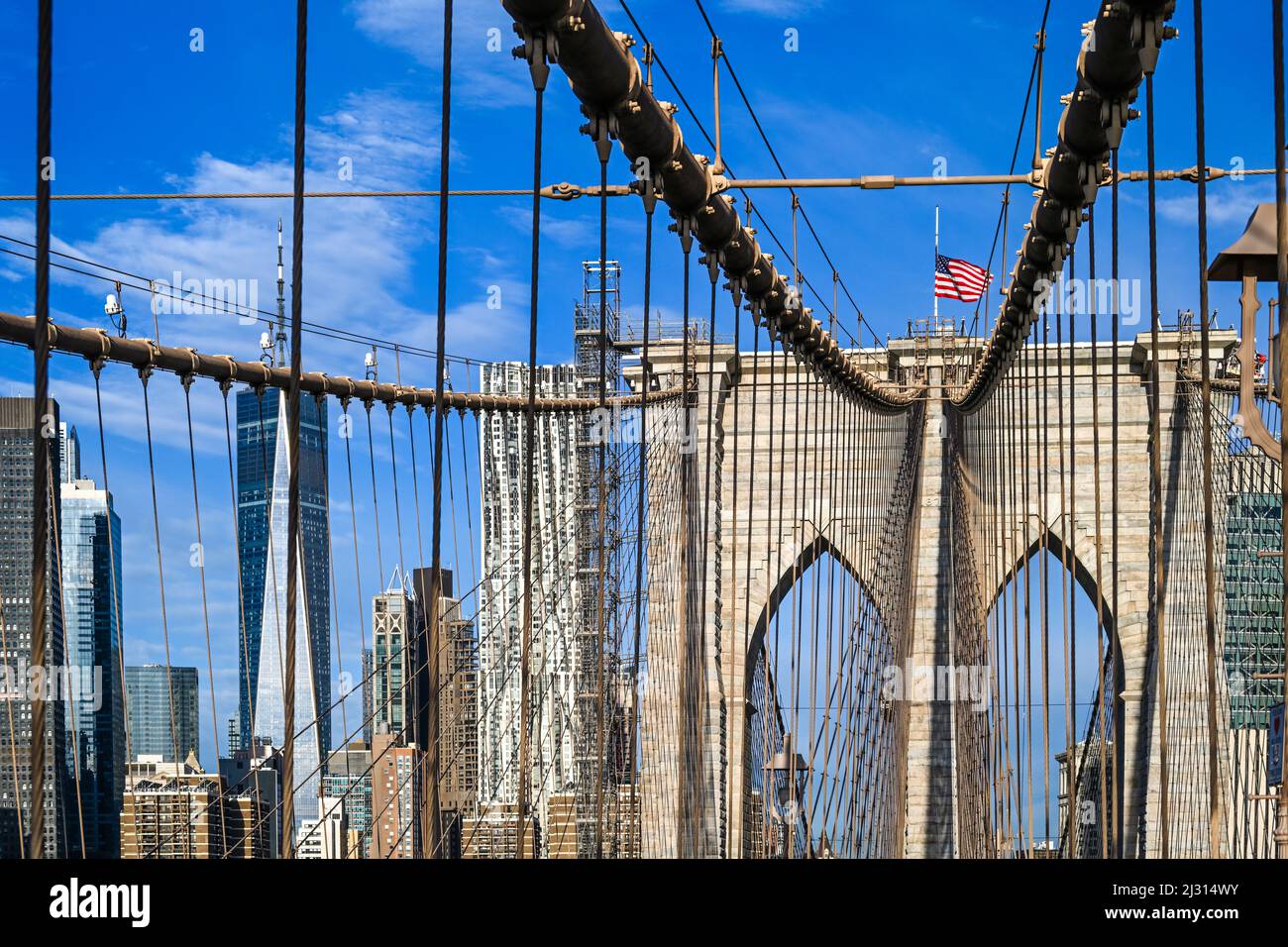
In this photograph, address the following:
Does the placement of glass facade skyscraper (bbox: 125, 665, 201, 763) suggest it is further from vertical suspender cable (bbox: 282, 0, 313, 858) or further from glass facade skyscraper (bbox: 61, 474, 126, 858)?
vertical suspender cable (bbox: 282, 0, 313, 858)

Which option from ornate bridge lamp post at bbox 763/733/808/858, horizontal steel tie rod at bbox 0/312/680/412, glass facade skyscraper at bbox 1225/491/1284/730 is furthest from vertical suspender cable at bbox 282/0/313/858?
glass facade skyscraper at bbox 1225/491/1284/730

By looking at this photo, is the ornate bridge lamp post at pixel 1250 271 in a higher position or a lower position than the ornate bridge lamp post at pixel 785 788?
higher

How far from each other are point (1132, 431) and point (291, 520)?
68.1 feet

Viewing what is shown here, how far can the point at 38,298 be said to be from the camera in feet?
9.74

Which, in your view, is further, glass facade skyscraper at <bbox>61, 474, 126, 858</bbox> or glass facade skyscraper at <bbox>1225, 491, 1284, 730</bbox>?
glass facade skyscraper at <bbox>61, 474, 126, 858</bbox>

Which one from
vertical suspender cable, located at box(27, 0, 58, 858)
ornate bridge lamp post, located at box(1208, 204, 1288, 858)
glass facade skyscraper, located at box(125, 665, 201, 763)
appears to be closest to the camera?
vertical suspender cable, located at box(27, 0, 58, 858)

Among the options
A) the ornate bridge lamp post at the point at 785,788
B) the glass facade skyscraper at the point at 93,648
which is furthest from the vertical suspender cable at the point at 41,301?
the glass facade skyscraper at the point at 93,648

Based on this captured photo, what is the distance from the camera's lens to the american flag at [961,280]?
1788 centimetres

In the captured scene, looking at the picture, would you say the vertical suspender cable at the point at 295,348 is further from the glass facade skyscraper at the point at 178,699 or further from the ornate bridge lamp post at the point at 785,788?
the glass facade skyscraper at the point at 178,699

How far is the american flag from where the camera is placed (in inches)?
704

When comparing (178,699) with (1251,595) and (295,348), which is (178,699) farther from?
(295,348)
